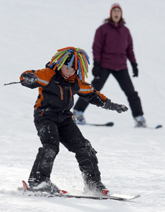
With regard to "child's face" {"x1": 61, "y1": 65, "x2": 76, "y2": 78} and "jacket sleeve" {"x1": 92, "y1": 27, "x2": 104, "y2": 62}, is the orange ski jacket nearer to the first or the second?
"child's face" {"x1": 61, "y1": 65, "x2": 76, "y2": 78}

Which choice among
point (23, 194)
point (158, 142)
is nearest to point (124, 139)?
point (158, 142)

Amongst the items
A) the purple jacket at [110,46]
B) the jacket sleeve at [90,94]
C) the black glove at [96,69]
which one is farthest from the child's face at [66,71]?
the purple jacket at [110,46]

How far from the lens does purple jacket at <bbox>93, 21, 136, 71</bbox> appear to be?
671 cm

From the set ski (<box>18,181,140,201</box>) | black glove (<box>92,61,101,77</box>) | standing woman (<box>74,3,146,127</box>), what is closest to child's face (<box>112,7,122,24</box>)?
standing woman (<box>74,3,146,127</box>)

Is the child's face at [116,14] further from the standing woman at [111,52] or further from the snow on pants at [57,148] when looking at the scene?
the snow on pants at [57,148]

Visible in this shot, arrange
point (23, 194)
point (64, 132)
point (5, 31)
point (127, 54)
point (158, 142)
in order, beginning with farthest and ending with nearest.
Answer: point (5, 31) < point (127, 54) < point (158, 142) < point (64, 132) < point (23, 194)

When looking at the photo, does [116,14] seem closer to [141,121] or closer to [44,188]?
[141,121]

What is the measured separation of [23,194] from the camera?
8.98ft

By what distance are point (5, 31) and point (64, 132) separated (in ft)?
37.2

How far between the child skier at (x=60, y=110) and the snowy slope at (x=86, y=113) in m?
0.24

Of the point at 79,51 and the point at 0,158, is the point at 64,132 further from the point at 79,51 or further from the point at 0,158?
the point at 0,158

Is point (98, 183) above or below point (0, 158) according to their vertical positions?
above

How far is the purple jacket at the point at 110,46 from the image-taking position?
22.0 feet

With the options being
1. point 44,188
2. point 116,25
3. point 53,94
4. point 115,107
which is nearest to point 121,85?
point 116,25
